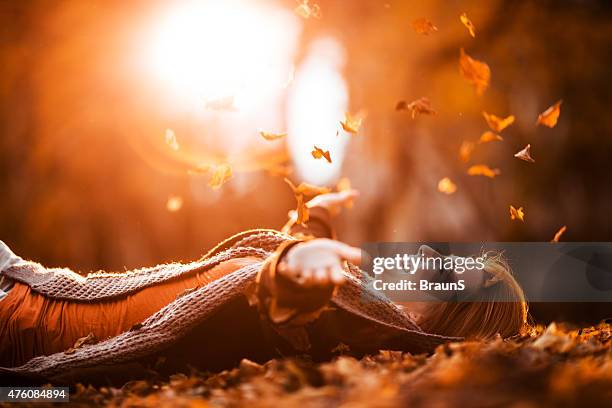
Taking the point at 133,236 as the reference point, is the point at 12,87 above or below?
above

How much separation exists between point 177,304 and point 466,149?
28.0ft

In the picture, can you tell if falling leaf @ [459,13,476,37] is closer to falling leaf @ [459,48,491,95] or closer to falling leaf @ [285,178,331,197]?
falling leaf @ [459,48,491,95]

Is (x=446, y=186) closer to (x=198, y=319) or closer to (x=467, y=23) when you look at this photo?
(x=467, y=23)

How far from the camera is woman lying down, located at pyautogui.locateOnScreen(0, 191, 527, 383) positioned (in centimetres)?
288

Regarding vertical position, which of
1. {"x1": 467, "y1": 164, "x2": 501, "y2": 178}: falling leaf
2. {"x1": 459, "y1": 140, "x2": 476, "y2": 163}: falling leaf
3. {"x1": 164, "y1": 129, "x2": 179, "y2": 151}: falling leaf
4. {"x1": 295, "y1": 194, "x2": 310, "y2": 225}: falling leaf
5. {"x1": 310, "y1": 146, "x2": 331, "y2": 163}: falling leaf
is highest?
{"x1": 164, "y1": 129, "x2": 179, "y2": 151}: falling leaf

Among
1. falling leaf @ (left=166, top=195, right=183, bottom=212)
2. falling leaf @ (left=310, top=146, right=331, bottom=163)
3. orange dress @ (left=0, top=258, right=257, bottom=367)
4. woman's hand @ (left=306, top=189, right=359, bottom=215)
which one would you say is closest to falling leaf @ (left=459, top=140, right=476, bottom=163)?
falling leaf @ (left=166, top=195, right=183, bottom=212)

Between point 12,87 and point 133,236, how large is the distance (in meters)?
4.04

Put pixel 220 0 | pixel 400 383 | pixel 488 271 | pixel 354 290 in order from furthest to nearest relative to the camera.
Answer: pixel 220 0 → pixel 488 271 → pixel 354 290 → pixel 400 383

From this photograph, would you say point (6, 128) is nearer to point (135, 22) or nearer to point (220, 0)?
point (135, 22)

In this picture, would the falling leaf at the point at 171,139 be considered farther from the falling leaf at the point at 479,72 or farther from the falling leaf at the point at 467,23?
the falling leaf at the point at 479,72

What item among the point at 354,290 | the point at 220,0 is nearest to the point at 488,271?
the point at 354,290

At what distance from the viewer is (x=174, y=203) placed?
12453 mm

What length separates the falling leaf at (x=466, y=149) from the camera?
35.6 ft

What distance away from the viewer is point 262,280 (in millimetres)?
2574
